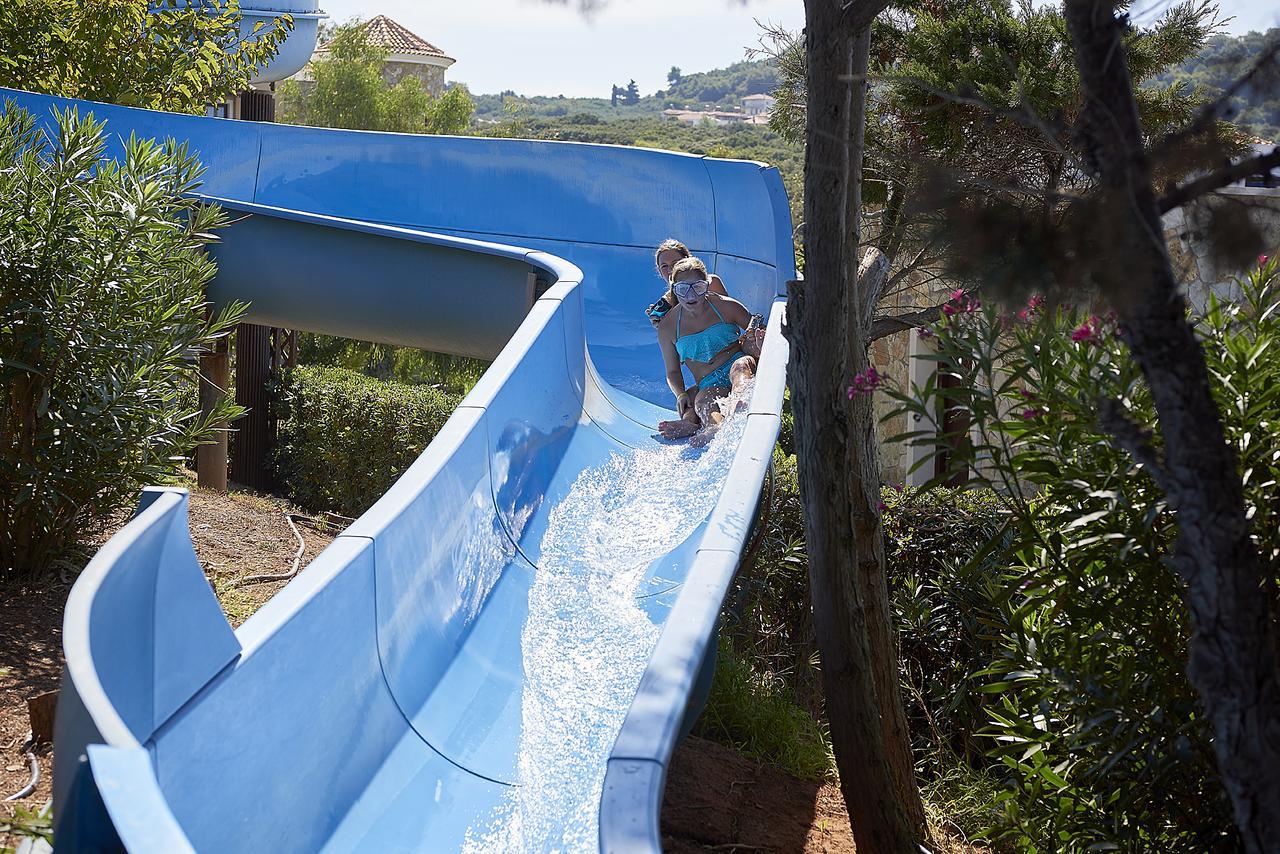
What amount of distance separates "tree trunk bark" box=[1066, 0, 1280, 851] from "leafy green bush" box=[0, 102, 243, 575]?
4.19 meters

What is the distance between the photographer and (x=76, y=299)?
489 cm

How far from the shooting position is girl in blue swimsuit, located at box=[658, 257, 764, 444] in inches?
247

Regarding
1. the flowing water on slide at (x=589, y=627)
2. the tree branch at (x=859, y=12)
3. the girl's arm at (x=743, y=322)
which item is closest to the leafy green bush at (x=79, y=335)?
the flowing water on slide at (x=589, y=627)

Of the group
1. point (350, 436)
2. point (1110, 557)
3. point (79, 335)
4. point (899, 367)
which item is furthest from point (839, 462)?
point (350, 436)

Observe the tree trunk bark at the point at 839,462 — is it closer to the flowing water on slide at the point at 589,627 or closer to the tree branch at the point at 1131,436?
the flowing water on slide at the point at 589,627

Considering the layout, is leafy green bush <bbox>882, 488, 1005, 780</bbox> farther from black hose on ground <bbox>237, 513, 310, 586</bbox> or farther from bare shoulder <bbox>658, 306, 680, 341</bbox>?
black hose on ground <bbox>237, 513, 310, 586</bbox>

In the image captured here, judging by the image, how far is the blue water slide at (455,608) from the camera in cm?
251

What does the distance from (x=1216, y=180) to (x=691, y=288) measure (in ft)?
15.4

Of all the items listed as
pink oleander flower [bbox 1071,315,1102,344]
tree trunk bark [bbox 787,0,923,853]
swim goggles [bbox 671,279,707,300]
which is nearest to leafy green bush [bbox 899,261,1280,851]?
pink oleander flower [bbox 1071,315,1102,344]

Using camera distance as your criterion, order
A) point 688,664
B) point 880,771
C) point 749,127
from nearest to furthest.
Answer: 1. point 688,664
2. point 880,771
3. point 749,127

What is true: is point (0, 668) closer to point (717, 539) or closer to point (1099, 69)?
point (717, 539)

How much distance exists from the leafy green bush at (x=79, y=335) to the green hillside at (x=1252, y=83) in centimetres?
426

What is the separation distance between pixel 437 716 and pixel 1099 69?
9.73 ft

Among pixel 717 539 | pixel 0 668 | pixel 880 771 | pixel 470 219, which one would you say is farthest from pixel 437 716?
pixel 470 219
